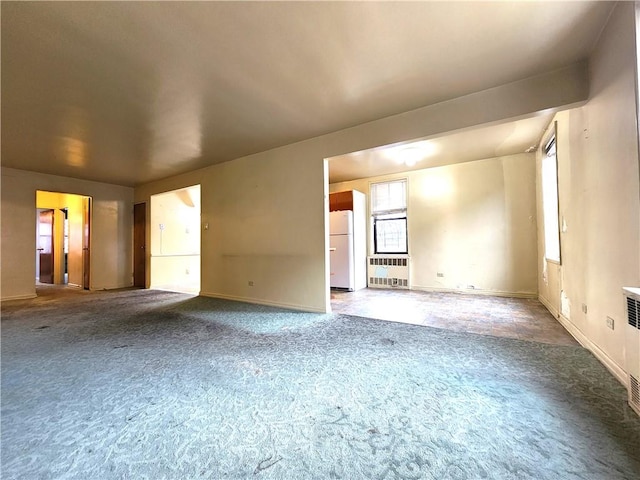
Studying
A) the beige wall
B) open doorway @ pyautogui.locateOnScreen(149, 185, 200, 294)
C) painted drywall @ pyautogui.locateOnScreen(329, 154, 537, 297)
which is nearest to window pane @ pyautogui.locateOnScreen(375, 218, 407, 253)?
painted drywall @ pyautogui.locateOnScreen(329, 154, 537, 297)

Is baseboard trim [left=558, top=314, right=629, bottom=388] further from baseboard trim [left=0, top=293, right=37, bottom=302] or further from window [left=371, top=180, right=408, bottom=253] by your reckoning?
baseboard trim [left=0, top=293, right=37, bottom=302]

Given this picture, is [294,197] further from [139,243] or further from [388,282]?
[139,243]

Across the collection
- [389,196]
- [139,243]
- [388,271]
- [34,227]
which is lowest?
[388,271]

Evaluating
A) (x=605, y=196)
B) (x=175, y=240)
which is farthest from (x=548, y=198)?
(x=175, y=240)

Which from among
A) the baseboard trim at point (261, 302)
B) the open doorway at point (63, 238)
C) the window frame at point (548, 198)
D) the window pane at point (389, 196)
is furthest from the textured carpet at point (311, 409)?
the open doorway at point (63, 238)

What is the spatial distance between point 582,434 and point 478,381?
0.59m

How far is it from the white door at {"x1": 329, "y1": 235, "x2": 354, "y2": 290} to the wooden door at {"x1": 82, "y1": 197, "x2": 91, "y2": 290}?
594 centimetres

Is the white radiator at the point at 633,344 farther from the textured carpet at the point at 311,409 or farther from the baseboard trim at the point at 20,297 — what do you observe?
the baseboard trim at the point at 20,297

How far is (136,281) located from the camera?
279 inches

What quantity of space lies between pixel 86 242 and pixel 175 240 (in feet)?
6.42

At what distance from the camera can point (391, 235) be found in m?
6.34

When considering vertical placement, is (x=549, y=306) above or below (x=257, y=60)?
below

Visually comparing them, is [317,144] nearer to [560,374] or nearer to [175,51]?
[175,51]

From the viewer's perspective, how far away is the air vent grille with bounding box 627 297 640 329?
1511mm
